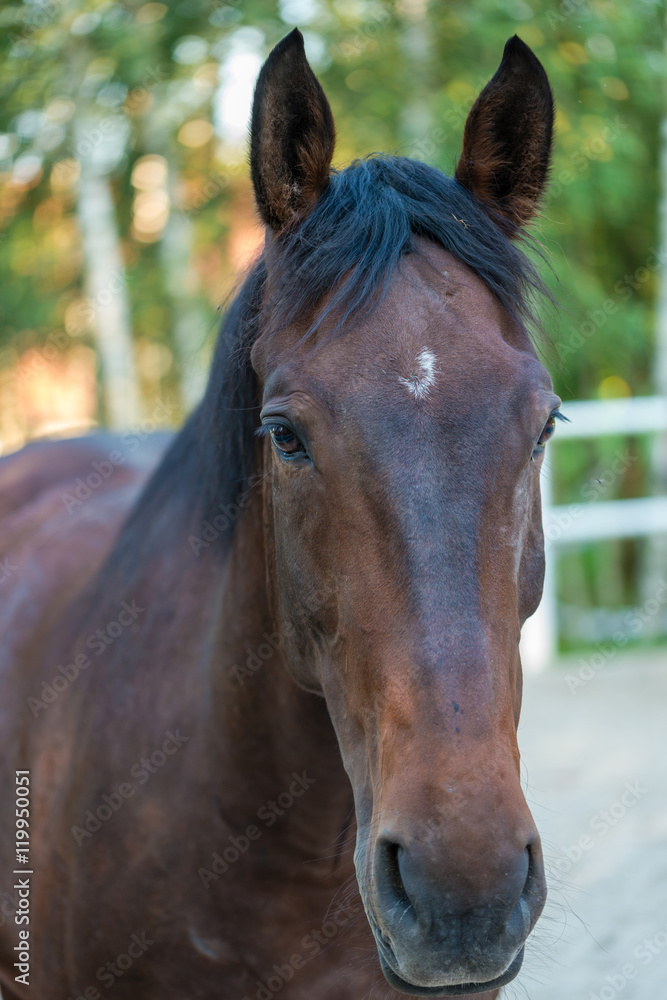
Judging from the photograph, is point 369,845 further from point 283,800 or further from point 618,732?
point 618,732

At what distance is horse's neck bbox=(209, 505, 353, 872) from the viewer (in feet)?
6.23

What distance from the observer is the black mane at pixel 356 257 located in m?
1.66

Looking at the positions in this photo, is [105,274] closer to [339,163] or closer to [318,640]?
[339,163]

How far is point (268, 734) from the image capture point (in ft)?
6.35

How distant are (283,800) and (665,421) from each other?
6.82 meters

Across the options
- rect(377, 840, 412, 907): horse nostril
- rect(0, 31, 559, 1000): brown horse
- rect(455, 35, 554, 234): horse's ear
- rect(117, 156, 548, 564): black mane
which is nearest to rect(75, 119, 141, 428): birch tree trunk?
rect(0, 31, 559, 1000): brown horse

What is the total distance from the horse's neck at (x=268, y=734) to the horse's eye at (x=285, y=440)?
39 cm

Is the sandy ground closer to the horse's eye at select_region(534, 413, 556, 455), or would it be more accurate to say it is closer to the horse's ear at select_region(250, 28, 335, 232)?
the horse's eye at select_region(534, 413, 556, 455)

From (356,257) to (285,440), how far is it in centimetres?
41

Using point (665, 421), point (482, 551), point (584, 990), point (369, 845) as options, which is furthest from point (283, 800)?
point (665, 421)

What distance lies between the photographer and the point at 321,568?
1575 millimetres

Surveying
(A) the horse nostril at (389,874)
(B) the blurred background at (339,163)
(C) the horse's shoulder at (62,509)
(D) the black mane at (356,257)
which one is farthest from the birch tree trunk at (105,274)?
(A) the horse nostril at (389,874)

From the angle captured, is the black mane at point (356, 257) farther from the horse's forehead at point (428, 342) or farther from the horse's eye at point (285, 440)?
the horse's eye at point (285, 440)

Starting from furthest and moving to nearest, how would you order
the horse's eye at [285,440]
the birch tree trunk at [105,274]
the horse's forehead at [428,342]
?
the birch tree trunk at [105,274], the horse's eye at [285,440], the horse's forehead at [428,342]
